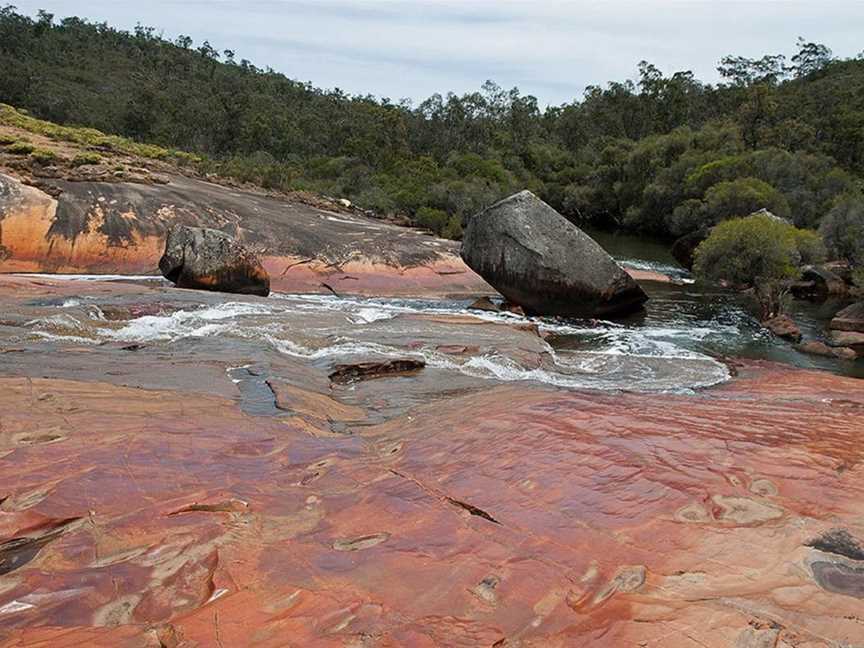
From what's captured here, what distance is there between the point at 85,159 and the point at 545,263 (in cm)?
1753

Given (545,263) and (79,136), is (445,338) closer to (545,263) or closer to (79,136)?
(545,263)

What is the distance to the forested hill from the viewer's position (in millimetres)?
41406

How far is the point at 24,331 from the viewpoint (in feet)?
36.9

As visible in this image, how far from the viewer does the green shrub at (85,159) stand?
25.5 metres

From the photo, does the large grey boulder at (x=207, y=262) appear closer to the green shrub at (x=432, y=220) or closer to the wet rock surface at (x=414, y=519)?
the wet rock surface at (x=414, y=519)

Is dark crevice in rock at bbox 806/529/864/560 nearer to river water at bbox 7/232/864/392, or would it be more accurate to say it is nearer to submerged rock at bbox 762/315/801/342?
river water at bbox 7/232/864/392

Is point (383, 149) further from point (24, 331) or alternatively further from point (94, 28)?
point (94, 28)

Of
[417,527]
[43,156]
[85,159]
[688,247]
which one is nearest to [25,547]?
[417,527]

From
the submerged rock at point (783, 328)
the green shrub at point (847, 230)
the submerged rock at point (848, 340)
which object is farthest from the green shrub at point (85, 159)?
the green shrub at point (847, 230)

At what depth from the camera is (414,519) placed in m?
5.14

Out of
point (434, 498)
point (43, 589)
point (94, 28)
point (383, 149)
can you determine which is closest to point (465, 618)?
point (434, 498)

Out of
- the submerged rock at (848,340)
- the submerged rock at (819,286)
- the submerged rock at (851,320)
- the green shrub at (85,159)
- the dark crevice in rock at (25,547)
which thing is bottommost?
the dark crevice in rock at (25,547)

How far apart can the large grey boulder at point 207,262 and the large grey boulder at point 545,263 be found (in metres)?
6.97

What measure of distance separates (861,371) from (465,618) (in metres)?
15.9
